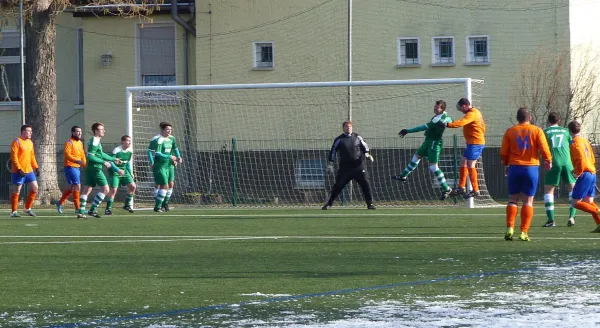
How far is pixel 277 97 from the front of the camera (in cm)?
3272

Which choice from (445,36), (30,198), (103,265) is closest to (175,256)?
(103,265)

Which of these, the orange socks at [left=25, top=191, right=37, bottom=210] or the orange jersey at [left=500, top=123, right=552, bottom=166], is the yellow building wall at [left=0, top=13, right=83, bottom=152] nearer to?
the orange socks at [left=25, top=191, right=37, bottom=210]

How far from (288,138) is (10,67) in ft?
34.3

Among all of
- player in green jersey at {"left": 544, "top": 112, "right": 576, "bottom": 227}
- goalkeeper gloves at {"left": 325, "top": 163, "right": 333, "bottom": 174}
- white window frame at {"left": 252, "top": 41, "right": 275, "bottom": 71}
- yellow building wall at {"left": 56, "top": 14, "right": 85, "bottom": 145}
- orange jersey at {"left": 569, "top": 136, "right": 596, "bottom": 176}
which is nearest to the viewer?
orange jersey at {"left": 569, "top": 136, "right": 596, "bottom": 176}

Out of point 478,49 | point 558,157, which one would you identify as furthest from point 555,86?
point 558,157

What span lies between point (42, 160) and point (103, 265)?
19.6 m

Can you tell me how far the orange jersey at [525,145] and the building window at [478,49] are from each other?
19.2 metres

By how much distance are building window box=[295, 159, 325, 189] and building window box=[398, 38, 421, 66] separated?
4.20 meters

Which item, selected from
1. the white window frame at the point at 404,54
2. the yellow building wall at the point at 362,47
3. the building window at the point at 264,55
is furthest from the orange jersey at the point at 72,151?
the white window frame at the point at 404,54

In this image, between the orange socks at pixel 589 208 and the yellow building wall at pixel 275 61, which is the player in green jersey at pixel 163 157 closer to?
the yellow building wall at pixel 275 61

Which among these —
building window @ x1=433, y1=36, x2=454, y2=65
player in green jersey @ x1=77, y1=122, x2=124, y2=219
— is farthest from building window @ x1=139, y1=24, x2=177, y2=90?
player in green jersey @ x1=77, y1=122, x2=124, y2=219

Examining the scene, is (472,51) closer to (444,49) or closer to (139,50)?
(444,49)

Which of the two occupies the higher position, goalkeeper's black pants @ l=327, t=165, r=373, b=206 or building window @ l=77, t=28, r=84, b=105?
building window @ l=77, t=28, r=84, b=105

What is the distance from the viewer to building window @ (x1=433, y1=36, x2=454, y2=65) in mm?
33062
